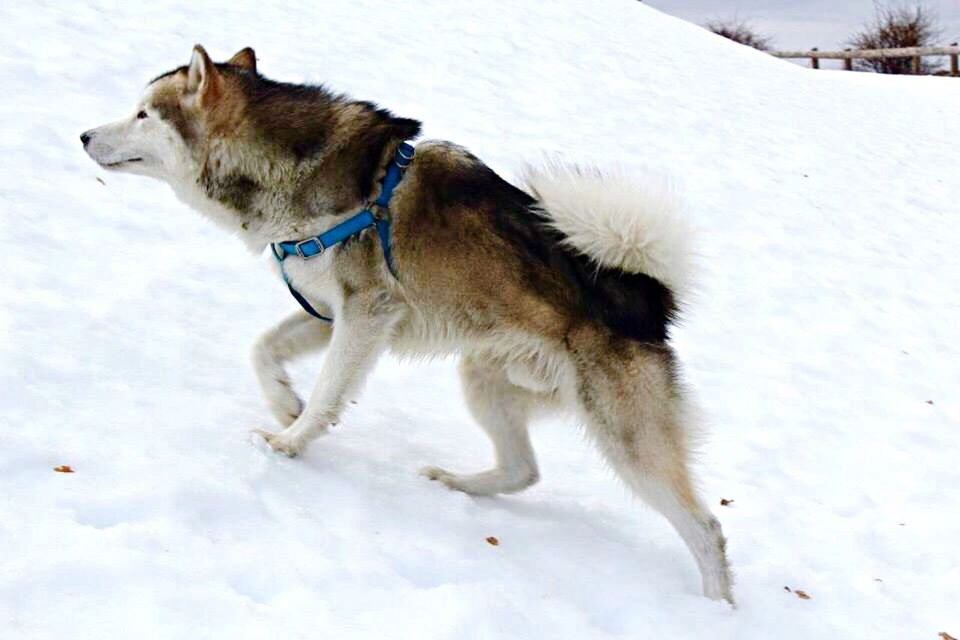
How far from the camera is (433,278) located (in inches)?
158

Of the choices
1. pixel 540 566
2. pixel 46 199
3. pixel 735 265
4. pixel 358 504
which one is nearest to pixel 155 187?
pixel 46 199

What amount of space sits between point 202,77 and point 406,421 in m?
1.87

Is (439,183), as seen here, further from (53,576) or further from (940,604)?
(940,604)

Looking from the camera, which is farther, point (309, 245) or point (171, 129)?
point (171, 129)

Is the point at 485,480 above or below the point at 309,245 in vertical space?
below

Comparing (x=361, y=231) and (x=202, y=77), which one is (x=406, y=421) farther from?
(x=202, y=77)

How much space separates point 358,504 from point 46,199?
3.13 meters

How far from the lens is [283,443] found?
12.7 feet

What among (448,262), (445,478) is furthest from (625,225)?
(445,478)

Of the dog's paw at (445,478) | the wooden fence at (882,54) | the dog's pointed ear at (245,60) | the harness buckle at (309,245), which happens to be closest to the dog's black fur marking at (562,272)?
the harness buckle at (309,245)

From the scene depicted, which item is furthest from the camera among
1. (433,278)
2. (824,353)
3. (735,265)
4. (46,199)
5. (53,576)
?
(735,265)

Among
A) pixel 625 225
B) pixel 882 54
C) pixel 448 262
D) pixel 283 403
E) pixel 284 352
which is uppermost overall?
pixel 882 54

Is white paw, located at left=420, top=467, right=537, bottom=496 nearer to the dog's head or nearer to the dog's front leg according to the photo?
the dog's front leg

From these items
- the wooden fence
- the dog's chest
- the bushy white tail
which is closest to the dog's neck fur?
the dog's chest
